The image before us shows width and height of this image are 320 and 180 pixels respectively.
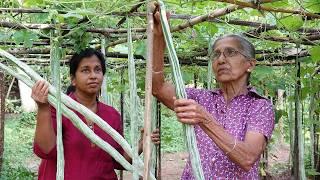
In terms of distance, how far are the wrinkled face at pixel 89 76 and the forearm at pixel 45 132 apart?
378 mm

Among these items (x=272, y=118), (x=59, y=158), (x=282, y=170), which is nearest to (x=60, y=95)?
(x=59, y=158)

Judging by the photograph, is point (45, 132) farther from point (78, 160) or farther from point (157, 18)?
point (157, 18)

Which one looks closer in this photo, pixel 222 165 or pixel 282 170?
pixel 222 165

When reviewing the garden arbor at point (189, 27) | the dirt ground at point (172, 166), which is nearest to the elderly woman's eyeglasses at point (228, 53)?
the garden arbor at point (189, 27)

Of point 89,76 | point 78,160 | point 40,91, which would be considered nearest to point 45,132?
point 78,160

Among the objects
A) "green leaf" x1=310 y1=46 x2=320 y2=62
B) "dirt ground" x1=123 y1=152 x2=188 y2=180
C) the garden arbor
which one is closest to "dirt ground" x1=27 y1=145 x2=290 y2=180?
"dirt ground" x1=123 y1=152 x2=188 y2=180

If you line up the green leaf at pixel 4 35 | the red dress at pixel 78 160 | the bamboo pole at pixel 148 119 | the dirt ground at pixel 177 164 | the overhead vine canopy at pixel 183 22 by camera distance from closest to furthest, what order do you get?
the bamboo pole at pixel 148 119 < the overhead vine canopy at pixel 183 22 < the red dress at pixel 78 160 < the green leaf at pixel 4 35 < the dirt ground at pixel 177 164

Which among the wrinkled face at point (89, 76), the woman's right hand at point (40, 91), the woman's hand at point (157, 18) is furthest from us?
the wrinkled face at point (89, 76)

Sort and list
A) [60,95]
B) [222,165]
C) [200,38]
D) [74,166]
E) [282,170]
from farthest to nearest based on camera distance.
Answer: [282,170] → [200,38] → [74,166] → [222,165] → [60,95]

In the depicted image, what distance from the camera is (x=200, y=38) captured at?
329 cm

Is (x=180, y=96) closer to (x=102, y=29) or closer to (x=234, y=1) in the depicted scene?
(x=234, y=1)

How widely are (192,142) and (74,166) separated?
Result: 126cm

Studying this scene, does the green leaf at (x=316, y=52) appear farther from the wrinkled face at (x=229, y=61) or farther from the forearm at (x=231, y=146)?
the forearm at (x=231, y=146)

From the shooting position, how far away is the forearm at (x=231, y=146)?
1.56 m
